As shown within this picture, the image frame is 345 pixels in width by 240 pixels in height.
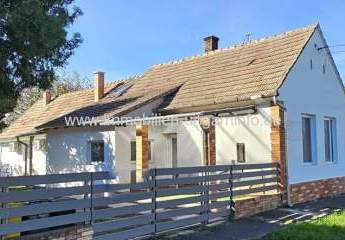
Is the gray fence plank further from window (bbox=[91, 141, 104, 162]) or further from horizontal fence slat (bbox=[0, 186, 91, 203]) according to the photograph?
window (bbox=[91, 141, 104, 162])

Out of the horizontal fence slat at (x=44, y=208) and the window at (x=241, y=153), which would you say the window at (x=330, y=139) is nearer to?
the window at (x=241, y=153)

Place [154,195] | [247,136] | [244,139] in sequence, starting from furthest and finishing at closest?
[244,139]
[247,136]
[154,195]

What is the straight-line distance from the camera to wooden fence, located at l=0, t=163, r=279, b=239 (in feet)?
24.2

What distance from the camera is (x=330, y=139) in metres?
17.8

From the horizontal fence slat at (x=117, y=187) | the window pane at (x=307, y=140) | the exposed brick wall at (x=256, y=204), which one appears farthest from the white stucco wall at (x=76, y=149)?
the horizontal fence slat at (x=117, y=187)

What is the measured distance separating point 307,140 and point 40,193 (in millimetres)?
11292

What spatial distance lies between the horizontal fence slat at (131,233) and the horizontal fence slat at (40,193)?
0.93 metres

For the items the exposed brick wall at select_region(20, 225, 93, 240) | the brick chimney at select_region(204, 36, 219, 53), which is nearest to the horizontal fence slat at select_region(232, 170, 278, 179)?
the exposed brick wall at select_region(20, 225, 93, 240)

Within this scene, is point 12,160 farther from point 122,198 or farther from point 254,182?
point 122,198

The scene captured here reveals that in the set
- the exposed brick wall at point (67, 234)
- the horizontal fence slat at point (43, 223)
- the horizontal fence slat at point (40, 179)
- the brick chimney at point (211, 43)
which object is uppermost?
the brick chimney at point (211, 43)

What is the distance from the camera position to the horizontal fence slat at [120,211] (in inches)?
336

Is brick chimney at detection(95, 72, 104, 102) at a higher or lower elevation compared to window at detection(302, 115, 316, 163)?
higher

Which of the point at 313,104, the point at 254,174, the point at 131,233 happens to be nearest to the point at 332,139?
the point at 313,104

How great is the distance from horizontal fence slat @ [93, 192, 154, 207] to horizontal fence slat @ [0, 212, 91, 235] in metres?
0.31
